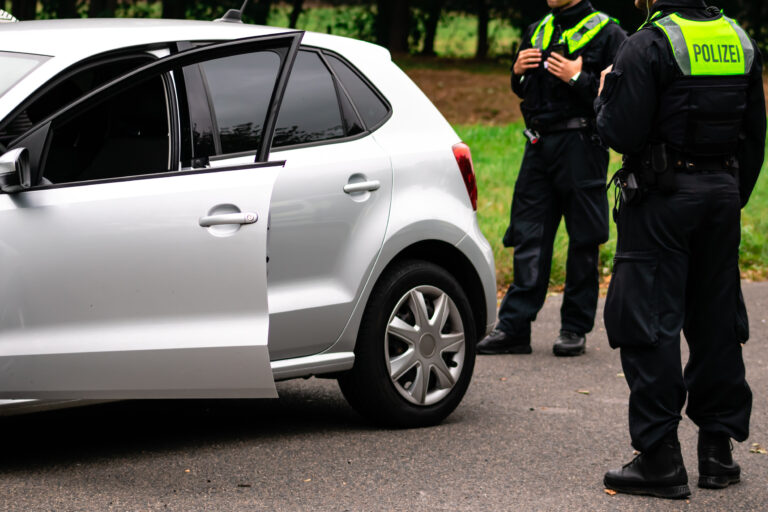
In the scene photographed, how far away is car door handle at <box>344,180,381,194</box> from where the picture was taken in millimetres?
5184

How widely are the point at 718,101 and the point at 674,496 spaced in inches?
56.8

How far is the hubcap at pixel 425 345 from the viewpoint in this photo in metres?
5.43

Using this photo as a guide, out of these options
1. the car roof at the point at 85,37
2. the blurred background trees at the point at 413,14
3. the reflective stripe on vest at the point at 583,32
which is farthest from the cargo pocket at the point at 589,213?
the blurred background trees at the point at 413,14

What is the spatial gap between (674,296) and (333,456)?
154cm

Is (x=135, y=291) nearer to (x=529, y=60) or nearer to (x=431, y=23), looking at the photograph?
(x=529, y=60)

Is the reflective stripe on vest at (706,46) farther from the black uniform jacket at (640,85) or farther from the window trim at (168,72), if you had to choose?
the window trim at (168,72)

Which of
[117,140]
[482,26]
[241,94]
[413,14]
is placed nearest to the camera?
[117,140]

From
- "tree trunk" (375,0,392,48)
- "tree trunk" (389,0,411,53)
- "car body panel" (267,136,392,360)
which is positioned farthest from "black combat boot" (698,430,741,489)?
"tree trunk" (375,0,392,48)

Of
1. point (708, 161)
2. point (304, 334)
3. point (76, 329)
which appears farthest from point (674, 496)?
point (76, 329)

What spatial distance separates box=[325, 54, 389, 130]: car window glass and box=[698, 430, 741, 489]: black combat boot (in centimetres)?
195

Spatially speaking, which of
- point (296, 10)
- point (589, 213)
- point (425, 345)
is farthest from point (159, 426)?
point (296, 10)

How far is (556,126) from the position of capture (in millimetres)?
7234

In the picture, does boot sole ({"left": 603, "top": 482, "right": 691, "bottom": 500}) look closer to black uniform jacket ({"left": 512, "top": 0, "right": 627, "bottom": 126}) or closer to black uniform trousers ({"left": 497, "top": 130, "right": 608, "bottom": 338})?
black uniform trousers ({"left": 497, "top": 130, "right": 608, "bottom": 338})

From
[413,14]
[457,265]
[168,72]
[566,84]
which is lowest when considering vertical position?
[413,14]
